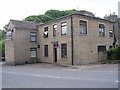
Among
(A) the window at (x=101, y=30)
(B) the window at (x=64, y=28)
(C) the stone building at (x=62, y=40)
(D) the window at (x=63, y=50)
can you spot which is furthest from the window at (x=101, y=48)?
(B) the window at (x=64, y=28)

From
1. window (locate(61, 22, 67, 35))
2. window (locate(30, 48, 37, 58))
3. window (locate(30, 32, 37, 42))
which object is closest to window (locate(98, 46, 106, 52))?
window (locate(61, 22, 67, 35))

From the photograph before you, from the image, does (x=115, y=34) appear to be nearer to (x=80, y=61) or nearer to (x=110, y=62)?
(x=110, y=62)

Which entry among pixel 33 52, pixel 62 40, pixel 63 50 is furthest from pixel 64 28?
pixel 33 52

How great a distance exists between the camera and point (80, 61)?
20.1 metres

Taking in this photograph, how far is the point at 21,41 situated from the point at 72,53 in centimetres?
1049

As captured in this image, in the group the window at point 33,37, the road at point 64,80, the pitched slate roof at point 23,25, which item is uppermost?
the pitched slate roof at point 23,25

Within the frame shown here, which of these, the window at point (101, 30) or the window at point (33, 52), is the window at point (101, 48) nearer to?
the window at point (101, 30)

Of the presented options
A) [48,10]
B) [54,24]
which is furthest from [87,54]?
[48,10]

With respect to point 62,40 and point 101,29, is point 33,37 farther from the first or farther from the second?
point 101,29

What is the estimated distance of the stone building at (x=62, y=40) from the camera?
20.4 meters

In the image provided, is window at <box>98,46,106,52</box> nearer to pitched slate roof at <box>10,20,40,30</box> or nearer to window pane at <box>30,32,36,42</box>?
window pane at <box>30,32,36,42</box>

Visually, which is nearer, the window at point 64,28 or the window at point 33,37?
the window at point 64,28

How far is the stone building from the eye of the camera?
66.8ft

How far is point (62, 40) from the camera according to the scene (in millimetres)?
21812
